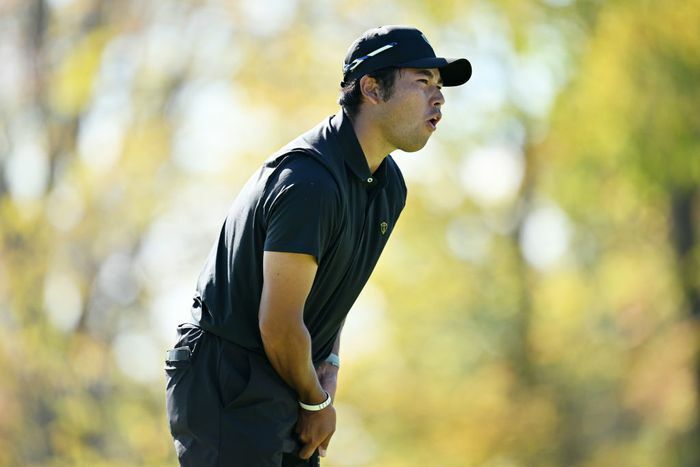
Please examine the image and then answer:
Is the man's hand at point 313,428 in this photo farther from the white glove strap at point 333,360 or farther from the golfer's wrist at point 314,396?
the white glove strap at point 333,360

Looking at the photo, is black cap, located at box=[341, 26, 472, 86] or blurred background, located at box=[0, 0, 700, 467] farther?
blurred background, located at box=[0, 0, 700, 467]

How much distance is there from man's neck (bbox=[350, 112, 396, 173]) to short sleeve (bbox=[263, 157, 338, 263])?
0.93 ft

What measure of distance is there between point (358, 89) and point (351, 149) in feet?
0.68

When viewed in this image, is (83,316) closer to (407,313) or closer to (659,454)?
(407,313)

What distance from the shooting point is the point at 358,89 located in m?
3.68

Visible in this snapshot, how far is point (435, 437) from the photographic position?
14.6 meters

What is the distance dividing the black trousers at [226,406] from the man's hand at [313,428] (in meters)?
0.04

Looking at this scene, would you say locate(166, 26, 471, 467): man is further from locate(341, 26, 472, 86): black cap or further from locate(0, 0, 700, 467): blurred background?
locate(0, 0, 700, 467): blurred background

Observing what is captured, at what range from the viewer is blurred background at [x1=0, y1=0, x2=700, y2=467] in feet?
34.5

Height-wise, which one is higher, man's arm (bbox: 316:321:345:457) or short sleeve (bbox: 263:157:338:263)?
short sleeve (bbox: 263:157:338:263)

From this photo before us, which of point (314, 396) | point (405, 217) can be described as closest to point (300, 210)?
point (314, 396)

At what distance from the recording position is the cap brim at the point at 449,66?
3.61 meters

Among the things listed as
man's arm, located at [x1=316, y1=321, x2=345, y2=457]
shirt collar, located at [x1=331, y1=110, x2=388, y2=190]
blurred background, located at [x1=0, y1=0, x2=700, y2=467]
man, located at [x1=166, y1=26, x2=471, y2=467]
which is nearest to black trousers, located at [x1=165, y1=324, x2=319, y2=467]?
man, located at [x1=166, y1=26, x2=471, y2=467]

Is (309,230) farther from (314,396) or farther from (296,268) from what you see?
(314,396)
